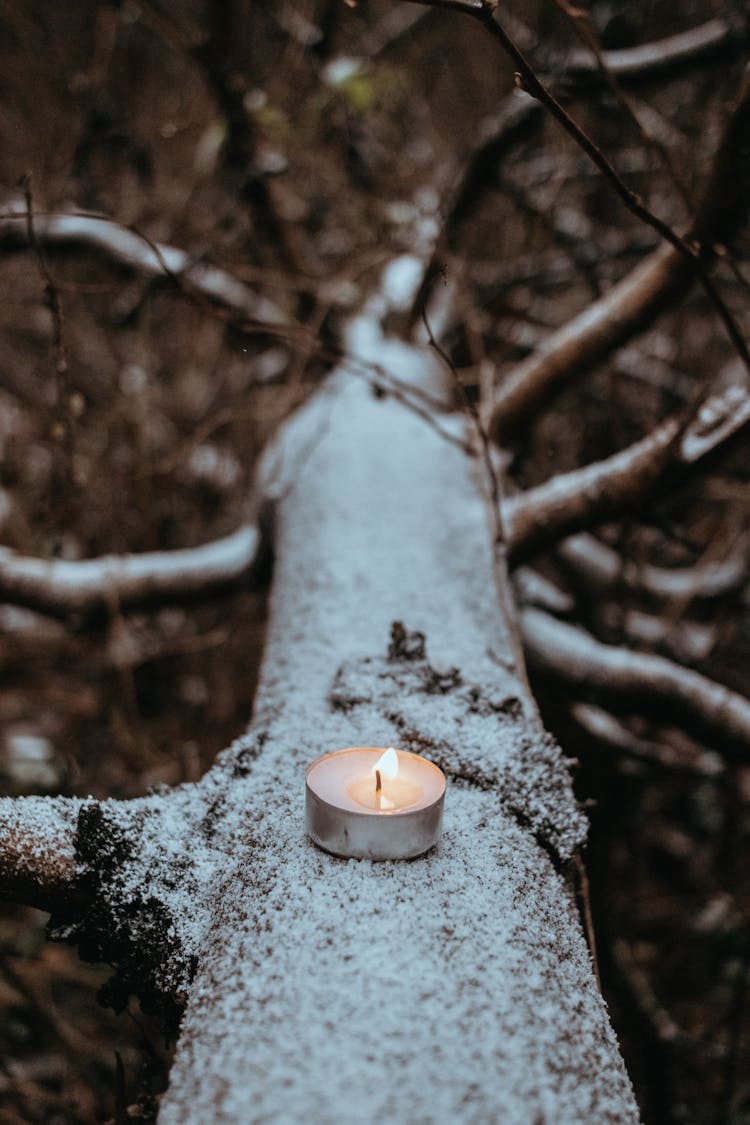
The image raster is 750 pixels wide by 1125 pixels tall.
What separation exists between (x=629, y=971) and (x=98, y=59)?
3468 mm

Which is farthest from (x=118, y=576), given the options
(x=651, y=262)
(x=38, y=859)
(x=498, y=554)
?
(x=651, y=262)

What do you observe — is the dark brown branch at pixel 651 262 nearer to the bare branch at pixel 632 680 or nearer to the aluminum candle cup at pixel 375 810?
the bare branch at pixel 632 680

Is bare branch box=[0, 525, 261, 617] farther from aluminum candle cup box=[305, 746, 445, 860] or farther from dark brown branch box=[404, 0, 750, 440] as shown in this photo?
aluminum candle cup box=[305, 746, 445, 860]

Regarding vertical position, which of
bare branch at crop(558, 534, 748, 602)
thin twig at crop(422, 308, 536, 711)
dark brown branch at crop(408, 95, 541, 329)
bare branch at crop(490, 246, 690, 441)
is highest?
dark brown branch at crop(408, 95, 541, 329)

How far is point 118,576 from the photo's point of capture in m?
1.57

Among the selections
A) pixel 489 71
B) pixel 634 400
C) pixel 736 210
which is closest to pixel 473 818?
pixel 736 210

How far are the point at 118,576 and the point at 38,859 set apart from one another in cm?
97

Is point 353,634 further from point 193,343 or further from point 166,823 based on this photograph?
point 193,343

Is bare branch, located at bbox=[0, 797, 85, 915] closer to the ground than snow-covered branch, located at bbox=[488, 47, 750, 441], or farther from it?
closer to the ground

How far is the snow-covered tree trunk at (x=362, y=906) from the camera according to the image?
0.48m

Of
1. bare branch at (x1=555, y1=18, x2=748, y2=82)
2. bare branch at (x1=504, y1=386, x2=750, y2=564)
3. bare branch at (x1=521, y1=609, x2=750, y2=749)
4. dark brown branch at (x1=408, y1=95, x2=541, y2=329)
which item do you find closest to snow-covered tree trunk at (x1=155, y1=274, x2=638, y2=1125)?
bare branch at (x1=504, y1=386, x2=750, y2=564)

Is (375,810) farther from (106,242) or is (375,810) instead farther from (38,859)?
(106,242)

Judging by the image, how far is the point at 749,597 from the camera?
2.16 metres

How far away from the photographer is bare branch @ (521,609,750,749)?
4.40 feet
